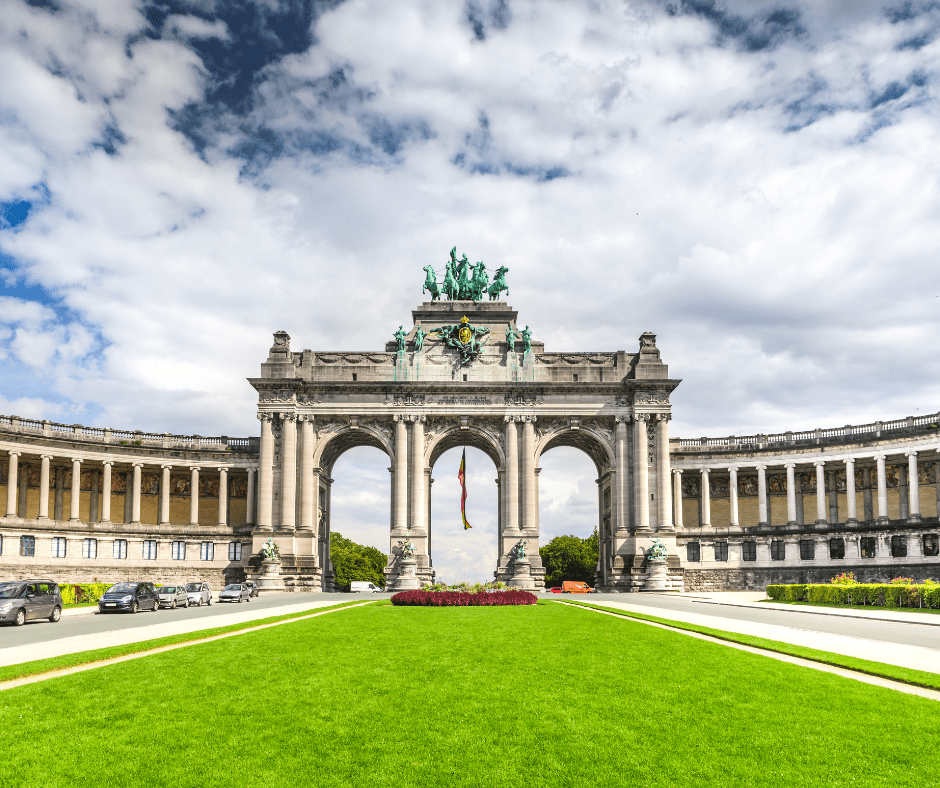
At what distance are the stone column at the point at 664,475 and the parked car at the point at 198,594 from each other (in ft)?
144

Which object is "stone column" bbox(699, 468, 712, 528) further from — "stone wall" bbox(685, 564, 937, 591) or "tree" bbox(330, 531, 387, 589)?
"tree" bbox(330, 531, 387, 589)

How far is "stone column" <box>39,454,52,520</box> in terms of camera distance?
243ft

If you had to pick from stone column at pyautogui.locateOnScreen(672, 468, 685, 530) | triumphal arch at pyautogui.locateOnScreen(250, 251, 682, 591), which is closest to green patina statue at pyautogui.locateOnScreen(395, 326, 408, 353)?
triumphal arch at pyautogui.locateOnScreen(250, 251, 682, 591)

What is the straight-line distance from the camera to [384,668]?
16.9m

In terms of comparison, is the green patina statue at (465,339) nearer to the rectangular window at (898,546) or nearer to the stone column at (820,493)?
the stone column at (820,493)

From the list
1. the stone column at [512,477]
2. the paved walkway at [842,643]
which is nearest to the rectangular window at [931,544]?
the stone column at [512,477]

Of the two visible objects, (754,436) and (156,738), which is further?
(754,436)

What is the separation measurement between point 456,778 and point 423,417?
70.1 metres

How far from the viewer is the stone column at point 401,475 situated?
77.4 metres

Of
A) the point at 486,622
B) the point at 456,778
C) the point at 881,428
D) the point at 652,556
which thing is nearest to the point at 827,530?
the point at 881,428

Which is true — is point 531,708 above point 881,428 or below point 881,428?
below

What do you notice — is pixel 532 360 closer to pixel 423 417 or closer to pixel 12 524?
pixel 423 417

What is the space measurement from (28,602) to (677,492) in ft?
213

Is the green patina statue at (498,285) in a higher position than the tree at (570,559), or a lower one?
higher
